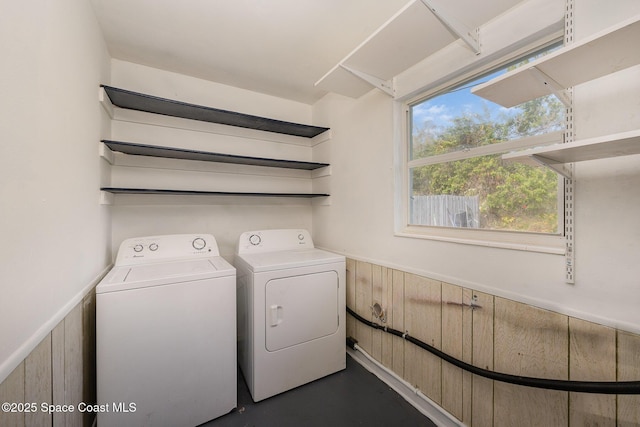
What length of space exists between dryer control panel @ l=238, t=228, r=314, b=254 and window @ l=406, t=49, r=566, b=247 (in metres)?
1.06

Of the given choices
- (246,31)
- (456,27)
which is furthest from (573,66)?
(246,31)

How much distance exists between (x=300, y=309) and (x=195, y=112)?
173 centimetres

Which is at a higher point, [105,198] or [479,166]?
[479,166]

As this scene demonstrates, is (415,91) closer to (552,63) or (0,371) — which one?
(552,63)

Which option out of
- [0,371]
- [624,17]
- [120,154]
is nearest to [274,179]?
[120,154]

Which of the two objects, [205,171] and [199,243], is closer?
[199,243]

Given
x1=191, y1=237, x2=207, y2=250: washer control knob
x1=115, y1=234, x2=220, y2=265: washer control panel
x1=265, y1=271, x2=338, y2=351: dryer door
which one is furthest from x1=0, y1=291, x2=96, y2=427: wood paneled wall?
x1=265, y1=271, x2=338, y2=351: dryer door

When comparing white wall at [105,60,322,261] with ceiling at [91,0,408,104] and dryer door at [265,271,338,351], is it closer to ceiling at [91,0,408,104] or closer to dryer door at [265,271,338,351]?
ceiling at [91,0,408,104]

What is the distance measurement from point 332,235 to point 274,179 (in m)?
0.83

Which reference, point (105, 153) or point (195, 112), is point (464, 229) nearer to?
point (195, 112)

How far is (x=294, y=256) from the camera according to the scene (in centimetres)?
208

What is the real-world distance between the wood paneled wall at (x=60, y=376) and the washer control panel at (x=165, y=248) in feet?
1.27

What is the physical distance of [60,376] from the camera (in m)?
1.04

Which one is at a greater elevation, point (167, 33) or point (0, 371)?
point (167, 33)
